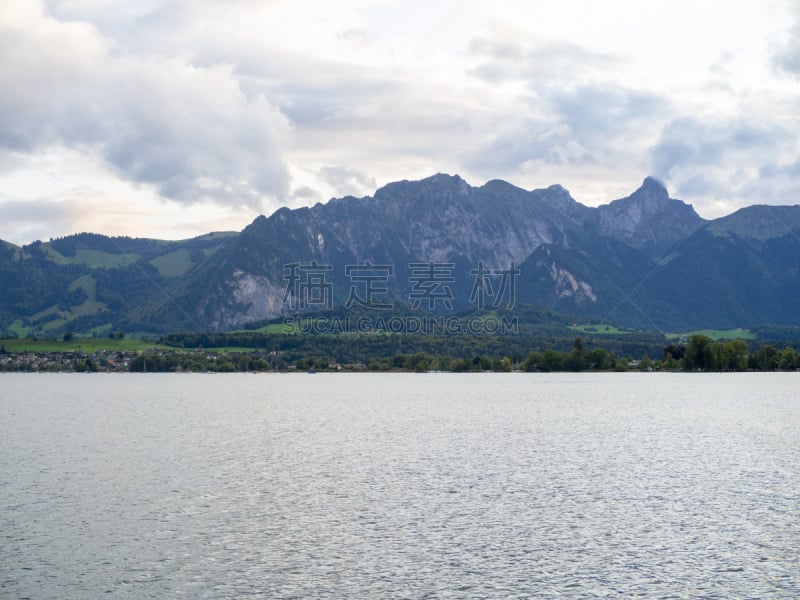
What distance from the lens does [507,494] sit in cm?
6788

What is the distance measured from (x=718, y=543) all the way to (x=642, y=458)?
41.1 m

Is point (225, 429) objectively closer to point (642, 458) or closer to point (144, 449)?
→ point (144, 449)

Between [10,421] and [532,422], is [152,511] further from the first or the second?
[10,421]

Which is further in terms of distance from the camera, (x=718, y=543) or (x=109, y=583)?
(x=718, y=543)

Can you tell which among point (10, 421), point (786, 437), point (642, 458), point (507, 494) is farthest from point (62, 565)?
point (10, 421)

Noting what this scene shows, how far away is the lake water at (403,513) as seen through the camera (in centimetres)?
4303

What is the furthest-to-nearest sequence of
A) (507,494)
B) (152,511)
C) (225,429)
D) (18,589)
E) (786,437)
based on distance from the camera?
(225,429)
(786,437)
(507,494)
(152,511)
(18,589)

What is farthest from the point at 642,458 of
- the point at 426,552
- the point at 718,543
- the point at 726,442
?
the point at 426,552

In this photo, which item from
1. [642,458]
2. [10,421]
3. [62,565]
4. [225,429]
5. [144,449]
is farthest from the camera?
[10,421]

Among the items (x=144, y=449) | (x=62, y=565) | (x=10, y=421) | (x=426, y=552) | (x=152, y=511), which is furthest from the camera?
(x=10, y=421)

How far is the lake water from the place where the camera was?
141 feet

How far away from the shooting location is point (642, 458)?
91125mm

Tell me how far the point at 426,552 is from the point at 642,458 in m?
49.5

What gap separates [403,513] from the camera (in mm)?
60406
